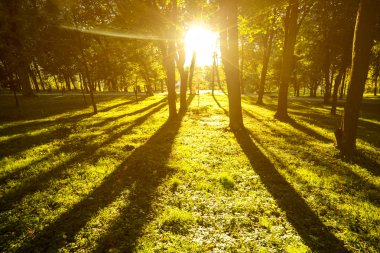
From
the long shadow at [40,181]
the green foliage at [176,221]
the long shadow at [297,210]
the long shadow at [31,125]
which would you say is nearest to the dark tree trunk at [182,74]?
the long shadow at [31,125]

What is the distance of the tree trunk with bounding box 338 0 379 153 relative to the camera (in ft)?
29.3

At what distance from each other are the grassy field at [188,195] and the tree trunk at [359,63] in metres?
1.09

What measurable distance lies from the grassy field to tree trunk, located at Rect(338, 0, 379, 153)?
1091 mm

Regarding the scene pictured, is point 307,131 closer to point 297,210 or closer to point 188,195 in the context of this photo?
point 297,210

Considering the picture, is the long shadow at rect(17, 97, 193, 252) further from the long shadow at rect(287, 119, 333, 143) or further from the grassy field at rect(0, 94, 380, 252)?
the long shadow at rect(287, 119, 333, 143)

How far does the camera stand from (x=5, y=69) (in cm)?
2198

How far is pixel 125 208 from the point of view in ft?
19.9

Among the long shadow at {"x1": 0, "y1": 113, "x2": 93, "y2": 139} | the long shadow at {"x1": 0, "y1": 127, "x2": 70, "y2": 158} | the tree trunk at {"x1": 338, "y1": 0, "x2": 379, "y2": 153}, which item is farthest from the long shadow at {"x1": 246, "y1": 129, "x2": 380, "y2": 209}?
the long shadow at {"x1": 0, "y1": 113, "x2": 93, "y2": 139}

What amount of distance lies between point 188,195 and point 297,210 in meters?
3.04

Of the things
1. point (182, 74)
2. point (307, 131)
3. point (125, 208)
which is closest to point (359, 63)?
point (307, 131)

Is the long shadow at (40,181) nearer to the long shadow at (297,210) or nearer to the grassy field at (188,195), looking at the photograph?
the grassy field at (188,195)

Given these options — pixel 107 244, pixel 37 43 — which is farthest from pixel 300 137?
pixel 37 43

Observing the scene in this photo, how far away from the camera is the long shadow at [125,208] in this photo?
191 inches

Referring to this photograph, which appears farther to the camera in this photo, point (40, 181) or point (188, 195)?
point (40, 181)
